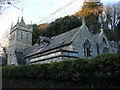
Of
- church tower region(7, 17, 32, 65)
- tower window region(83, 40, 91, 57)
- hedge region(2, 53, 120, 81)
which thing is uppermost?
church tower region(7, 17, 32, 65)

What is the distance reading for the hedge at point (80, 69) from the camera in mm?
7617

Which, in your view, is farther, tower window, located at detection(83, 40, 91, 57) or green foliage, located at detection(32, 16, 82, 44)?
green foliage, located at detection(32, 16, 82, 44)

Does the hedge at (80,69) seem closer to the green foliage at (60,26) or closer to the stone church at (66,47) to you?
the stone church at (66,47)

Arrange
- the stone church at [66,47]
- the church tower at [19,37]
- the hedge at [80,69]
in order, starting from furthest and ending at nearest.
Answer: the church tower at [19,37], the stone church at [66,47], the hedge at [80,69]

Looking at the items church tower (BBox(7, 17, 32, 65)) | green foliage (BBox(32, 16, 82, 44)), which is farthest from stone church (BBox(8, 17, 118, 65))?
green foliage (BBox(32, 16, 82, 44))

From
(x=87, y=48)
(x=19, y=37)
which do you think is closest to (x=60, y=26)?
(x=19, y=37)

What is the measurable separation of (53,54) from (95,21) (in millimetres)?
24445

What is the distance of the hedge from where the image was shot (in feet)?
25.0

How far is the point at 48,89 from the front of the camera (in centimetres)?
1028

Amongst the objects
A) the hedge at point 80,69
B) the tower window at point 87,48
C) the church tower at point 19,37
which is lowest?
the hedge at point 80,69

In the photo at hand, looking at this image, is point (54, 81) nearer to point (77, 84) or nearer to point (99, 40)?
point (77, 84)

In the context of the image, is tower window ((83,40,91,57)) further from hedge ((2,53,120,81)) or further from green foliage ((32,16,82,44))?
green foliage ((32,16,82,44))

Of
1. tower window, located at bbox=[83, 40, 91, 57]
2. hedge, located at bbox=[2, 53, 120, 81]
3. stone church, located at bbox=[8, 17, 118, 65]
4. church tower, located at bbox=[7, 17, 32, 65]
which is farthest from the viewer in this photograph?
church tower, located at bbox=[7, 17, 32, 65]

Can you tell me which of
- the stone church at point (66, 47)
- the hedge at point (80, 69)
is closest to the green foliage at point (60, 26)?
the stone church at point (66, 47)
